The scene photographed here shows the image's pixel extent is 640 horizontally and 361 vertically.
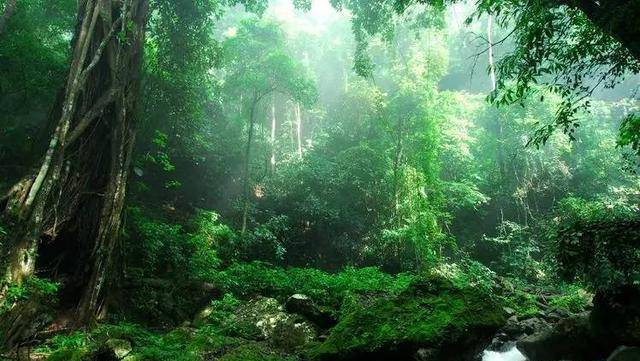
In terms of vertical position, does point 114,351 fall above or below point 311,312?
below

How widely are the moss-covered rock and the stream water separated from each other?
1.46 m

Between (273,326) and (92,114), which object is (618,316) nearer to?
(273,326)

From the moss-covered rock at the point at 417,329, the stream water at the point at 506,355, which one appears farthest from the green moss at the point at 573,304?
the moss-covered rock at the point at 417,329

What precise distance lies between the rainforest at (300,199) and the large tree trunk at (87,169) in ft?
0.13

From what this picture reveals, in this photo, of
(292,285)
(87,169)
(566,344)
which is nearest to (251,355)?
(292,285)

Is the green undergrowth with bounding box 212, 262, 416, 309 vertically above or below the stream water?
above

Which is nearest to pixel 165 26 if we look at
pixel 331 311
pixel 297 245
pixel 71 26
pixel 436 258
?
pixel 71 26

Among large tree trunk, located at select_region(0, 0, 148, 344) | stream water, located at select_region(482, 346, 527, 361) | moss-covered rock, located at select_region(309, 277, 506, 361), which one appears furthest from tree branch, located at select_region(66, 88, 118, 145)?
stream water, located at select_region(482, 346, 527, 361)

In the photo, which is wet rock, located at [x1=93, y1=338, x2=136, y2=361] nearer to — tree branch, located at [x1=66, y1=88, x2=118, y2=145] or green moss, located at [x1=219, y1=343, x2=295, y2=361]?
green moss, located at [x1=219, y1=343, x2=295, y2=361]

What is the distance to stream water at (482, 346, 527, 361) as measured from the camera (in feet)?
22.6

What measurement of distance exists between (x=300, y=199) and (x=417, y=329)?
11.9 meters

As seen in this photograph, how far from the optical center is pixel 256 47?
2078 cm

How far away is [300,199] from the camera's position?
1686 cm

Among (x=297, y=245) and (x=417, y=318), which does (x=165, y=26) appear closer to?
(x=297, y=245)
